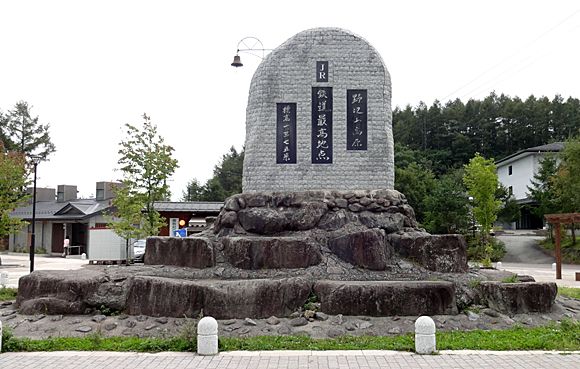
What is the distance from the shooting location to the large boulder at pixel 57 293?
980 cm

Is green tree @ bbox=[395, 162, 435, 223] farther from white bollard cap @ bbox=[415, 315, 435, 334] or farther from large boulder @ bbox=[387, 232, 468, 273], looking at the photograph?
white bollard cap @ bbox=[415, 315, 435, 334]

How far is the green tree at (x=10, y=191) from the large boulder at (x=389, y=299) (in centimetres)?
1759

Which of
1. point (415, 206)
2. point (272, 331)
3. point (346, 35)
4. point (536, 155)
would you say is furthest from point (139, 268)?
point (536, 155)

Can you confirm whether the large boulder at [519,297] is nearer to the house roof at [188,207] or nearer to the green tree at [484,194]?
the green tree at [484,194]

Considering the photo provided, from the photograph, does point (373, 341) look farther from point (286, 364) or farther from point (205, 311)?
point (205, 311)

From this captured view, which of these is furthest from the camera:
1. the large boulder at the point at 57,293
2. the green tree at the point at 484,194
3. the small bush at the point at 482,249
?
the small bush at the point at 482,249

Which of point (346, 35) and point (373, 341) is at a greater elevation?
point (346, 35)

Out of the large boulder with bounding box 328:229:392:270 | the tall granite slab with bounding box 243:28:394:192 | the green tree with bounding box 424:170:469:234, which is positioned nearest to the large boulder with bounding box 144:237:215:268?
the tall granite slab with bounding box 243:28:394:192

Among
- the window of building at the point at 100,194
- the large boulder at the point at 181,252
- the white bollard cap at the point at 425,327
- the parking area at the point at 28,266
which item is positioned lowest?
the parking area at the point at 28,266

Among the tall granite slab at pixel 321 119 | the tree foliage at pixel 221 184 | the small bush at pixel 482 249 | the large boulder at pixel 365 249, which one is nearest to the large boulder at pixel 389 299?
the large boulder at pixel 365 249

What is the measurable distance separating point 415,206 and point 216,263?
25.9 m

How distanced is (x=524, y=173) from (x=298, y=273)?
37660 millimetres

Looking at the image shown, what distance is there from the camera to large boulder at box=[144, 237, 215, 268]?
1081 cm

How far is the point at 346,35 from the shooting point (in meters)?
13.0
